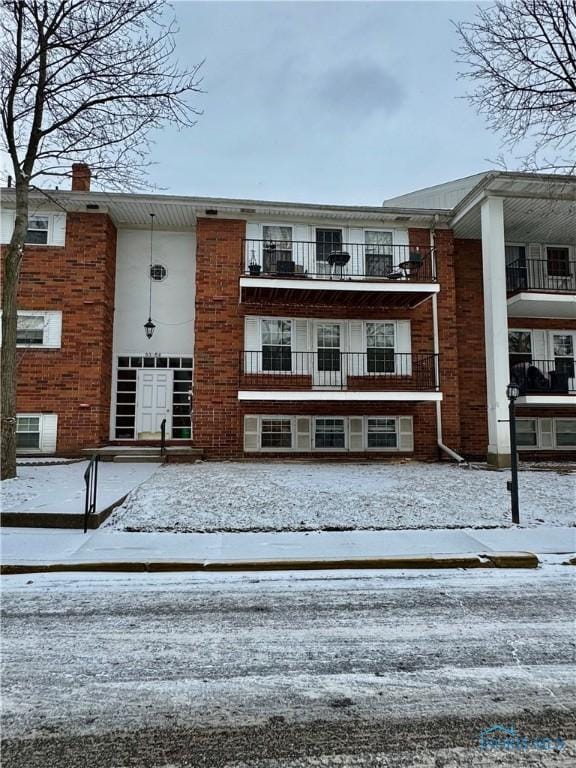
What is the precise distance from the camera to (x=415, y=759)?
6.75ft

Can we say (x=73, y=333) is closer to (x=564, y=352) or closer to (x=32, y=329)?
(x=32, y=329)

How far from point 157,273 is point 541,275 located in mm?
12045

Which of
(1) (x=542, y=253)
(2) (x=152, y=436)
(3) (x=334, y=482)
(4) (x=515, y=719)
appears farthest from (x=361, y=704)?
(1) (x=542, y=253)

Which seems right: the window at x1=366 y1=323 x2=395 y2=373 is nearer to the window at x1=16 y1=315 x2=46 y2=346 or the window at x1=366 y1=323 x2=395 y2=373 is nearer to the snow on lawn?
the snow on lawn

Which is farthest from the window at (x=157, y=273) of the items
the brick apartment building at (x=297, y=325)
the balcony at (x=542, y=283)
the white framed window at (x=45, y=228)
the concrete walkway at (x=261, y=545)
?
the balcony at (x=542, y=283)

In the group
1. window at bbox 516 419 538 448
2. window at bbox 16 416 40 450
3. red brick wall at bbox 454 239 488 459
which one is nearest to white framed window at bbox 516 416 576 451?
window at bbox 516 419 538 448

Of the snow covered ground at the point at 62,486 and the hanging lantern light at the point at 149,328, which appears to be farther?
the hanging lantern light at the point at 149,328

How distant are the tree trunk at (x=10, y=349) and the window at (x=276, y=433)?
20.7ft

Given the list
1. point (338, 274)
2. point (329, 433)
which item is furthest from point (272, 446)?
point (338, 274)

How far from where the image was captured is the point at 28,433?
480 inches

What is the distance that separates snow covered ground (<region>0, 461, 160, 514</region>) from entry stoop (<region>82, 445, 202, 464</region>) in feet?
1.69

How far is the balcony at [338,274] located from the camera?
12.0m

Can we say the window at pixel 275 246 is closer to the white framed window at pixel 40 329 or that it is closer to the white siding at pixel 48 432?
the white framed window at pixel 40 329

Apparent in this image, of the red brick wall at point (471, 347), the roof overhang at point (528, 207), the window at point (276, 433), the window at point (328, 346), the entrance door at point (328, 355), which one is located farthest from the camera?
the red brick wall at point (471, 347)
